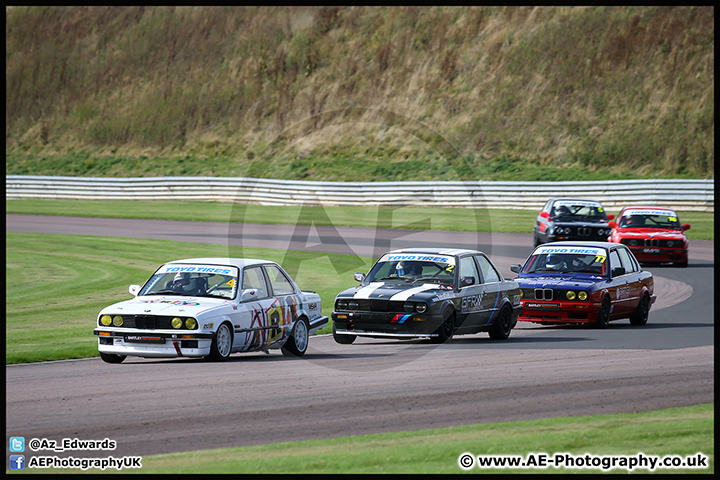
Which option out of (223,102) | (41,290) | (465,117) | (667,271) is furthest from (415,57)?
Answer: (41,290)

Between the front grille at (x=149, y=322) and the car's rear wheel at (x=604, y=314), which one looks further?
the car's rear wheel at (x=604, y=314)

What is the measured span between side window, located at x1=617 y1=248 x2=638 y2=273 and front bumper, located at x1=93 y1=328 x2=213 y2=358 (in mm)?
8685

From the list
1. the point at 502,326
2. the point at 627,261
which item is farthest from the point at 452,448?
the point at 627,261

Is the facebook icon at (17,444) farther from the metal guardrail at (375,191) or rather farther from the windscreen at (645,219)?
the metal guardrail at (375,191)

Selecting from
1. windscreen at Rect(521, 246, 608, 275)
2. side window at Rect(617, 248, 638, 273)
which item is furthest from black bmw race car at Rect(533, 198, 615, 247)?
windscreen at Rect(521, 246, 608, 275)

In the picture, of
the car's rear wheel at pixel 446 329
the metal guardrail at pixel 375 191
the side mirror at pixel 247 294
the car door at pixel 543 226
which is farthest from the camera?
the metal guardrail at pixel 375 191

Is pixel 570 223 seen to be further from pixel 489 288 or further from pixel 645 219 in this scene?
pixel 489 288

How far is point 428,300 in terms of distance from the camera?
13.3 m

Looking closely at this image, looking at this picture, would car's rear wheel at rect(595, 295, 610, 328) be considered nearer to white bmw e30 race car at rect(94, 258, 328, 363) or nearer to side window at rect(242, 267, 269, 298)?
white bmw e30 race car at rect(94, 258, 328, 363)

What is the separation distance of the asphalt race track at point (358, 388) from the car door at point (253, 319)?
12.2 inches

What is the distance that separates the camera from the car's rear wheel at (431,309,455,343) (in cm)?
1349

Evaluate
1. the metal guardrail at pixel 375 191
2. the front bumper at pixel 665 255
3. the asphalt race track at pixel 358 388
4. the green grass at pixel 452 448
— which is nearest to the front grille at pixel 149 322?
the asphalt race track at pixel 358 388

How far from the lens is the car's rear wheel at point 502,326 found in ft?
47.5
